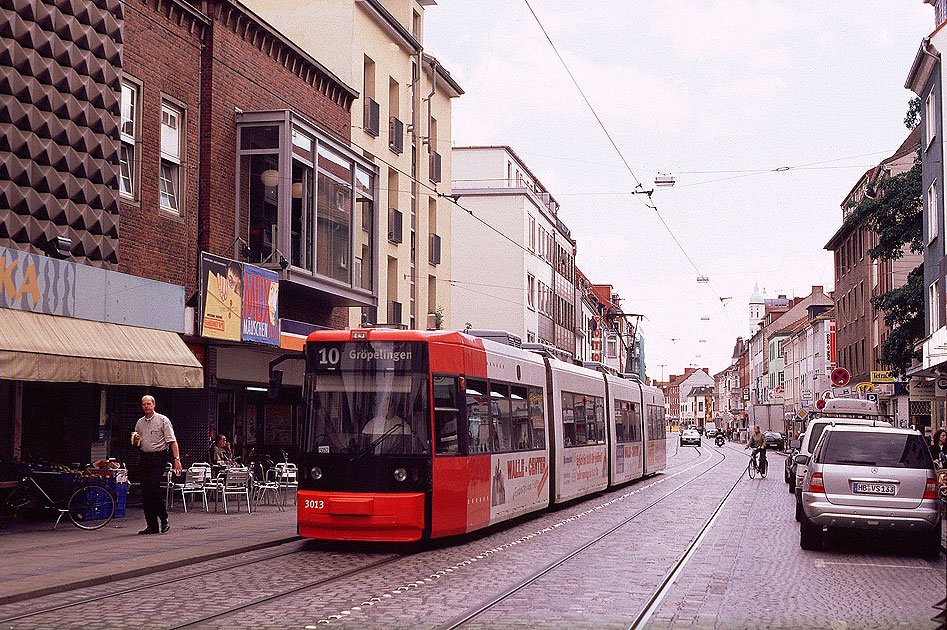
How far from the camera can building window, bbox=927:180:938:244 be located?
36.4 meters

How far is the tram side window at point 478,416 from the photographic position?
53.8ft

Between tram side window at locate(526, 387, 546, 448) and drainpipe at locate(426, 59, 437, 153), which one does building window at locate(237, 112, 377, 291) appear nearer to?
tram side window at locate(526, 387, 546, 448)

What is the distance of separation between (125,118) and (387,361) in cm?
822

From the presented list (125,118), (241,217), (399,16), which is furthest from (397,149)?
(125,118)

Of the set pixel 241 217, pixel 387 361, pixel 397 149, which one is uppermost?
pixel 397 149

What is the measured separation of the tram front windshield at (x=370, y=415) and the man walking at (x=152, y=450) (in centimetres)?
227

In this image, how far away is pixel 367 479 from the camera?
49.3 ft

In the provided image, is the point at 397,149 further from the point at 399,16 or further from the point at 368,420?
the point at 368,420

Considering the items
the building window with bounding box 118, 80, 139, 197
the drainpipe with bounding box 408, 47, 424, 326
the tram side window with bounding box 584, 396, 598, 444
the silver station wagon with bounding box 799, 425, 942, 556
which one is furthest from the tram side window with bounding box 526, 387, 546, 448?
the drainpipe with bounding box 408, 47, 424, 326

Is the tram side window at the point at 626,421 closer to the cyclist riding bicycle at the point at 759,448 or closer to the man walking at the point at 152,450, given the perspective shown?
the cyclist riding bicycle at the point at 759,448

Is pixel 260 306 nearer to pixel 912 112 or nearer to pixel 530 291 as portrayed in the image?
pixel 912 112

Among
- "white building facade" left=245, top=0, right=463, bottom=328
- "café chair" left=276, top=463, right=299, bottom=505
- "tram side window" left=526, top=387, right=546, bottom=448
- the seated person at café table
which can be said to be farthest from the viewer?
"white building facade" left=245, top=0, right=463, bottom=328

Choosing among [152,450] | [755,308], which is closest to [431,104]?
[152,450]

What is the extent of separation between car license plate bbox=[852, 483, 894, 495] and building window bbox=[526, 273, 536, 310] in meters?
45.2
